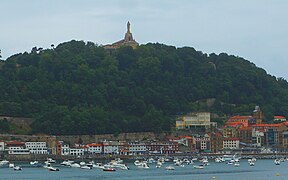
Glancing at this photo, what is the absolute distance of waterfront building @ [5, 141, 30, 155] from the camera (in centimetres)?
12912

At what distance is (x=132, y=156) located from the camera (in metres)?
135

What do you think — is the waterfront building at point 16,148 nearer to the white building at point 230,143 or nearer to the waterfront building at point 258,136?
the white building at point 230,143

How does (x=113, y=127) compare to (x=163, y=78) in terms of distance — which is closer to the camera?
(x=113, y=127)

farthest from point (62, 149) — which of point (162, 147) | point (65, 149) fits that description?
point (162, 147)

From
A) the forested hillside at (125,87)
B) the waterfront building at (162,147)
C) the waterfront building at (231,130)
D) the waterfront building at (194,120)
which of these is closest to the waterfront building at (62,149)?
the forested hillside at (125,87)

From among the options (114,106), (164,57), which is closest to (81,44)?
(164,57)

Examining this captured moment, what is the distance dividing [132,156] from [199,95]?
92.3ft

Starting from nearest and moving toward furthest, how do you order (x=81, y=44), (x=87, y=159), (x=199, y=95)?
1. (x=87, y=159)
2. (x=199, y=95)
3. (x=81, y=44)

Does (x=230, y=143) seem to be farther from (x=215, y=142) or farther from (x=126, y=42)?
(x=126, y=42)

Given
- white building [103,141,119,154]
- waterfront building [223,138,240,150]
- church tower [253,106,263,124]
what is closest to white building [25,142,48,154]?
white building [103,141,119,154]

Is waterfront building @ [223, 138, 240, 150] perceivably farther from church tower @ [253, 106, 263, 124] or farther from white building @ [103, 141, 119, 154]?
white building @ [103, 141, 119, 154]

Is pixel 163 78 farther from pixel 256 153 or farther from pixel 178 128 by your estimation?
pixel 256 153

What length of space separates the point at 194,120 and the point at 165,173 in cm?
5066

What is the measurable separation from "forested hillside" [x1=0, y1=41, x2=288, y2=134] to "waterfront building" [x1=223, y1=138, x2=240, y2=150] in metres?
8.97
